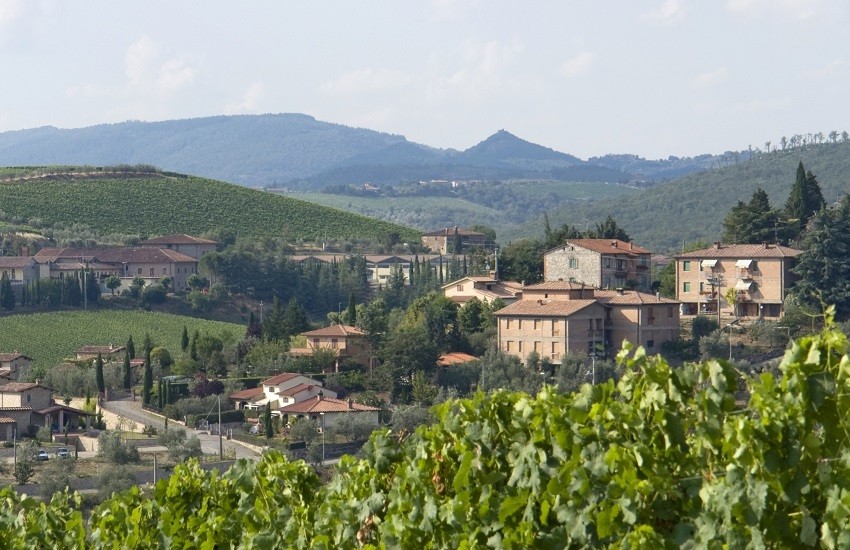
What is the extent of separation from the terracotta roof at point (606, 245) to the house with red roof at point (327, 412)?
49.5 ft

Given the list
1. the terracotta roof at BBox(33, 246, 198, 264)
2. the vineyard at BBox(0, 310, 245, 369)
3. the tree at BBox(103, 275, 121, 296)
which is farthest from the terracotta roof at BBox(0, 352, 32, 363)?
the terracotta roof at BBox(33, 246, 198, 264)

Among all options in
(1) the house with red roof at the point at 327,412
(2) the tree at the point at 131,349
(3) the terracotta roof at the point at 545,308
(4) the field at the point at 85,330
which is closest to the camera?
(1) the house with red roof at the point at 327,412

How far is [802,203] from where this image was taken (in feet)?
217

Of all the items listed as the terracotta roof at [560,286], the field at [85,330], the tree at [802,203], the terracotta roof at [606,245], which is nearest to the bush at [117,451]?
the terracotta roof at [560,286]

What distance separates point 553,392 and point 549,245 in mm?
58970

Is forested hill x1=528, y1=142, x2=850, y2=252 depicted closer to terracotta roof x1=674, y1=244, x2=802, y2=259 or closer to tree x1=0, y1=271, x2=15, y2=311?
tree x1=0, y1=271, x2=15, y2=311

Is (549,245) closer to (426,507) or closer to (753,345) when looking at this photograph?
(753,345)

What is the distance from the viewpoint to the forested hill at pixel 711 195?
456 feet

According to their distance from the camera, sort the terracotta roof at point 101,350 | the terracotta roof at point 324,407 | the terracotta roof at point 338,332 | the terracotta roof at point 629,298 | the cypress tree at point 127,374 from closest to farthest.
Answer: the terracotta roof at point 324,407
the terracotta roof at point 629,298
the cypress tree at point 127,374
the terracotta roof at point 338,332
the terracotta roof at point 101,350

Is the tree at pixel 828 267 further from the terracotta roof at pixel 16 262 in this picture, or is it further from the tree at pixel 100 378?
the terracotta roof at pixel 16 262

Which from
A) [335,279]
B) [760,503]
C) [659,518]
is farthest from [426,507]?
[335,279]

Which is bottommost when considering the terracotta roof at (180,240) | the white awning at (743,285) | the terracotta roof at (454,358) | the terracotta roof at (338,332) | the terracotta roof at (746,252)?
the terracotta roof at (454,358)

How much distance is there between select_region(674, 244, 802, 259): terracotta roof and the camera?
192 feet

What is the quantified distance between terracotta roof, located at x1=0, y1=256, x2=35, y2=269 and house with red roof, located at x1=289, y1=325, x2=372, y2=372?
2582 centimetres
